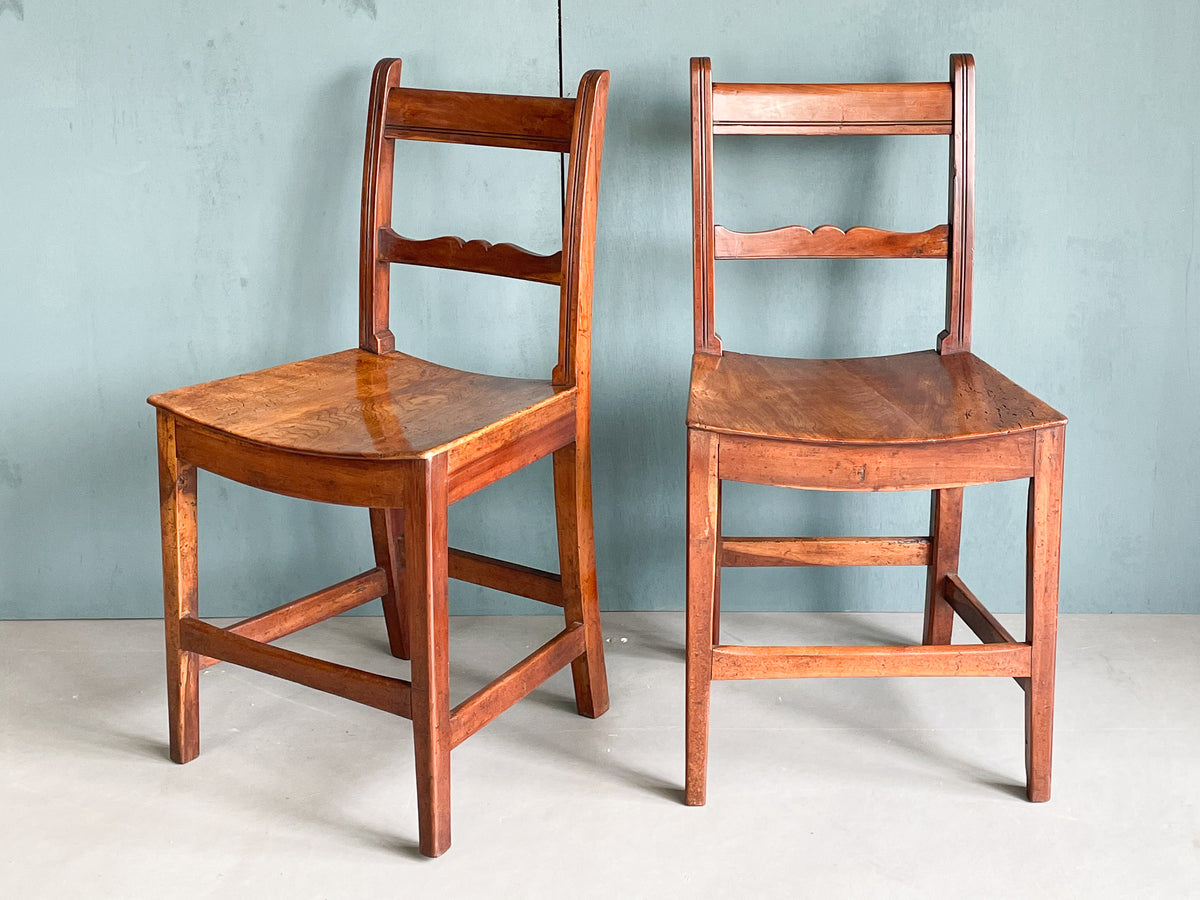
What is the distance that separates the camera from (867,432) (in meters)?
1.49

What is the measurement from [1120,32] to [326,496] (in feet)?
4.75

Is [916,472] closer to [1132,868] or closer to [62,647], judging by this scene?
[1132,868]

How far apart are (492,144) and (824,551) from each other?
0.82m

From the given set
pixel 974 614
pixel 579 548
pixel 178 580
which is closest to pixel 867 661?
pixel 974 614

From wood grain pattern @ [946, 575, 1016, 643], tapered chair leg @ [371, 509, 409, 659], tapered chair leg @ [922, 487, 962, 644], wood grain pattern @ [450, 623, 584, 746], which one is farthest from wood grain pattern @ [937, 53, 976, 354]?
tapered chair leg @ [371, 509, 409, 659]

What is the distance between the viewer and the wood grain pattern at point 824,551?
Result: 1.93 m

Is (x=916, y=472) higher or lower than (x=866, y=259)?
lower

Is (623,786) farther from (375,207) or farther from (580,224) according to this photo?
(375,207)

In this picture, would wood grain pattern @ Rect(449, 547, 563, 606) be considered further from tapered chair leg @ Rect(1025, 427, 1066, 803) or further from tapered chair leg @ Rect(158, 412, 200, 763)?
tapered chair leg @ Rect(1025, 427, 1066, 803)

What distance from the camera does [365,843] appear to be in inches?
61.6

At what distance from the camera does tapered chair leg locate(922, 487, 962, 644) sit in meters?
1.94

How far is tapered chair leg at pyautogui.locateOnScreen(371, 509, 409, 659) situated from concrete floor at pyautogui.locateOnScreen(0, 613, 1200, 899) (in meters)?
0.05

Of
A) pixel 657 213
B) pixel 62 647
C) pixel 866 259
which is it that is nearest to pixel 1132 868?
pixel 866 259

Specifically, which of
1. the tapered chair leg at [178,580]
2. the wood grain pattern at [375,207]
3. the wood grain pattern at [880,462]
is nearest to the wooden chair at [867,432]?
the wood grain pattern at [880,462]
